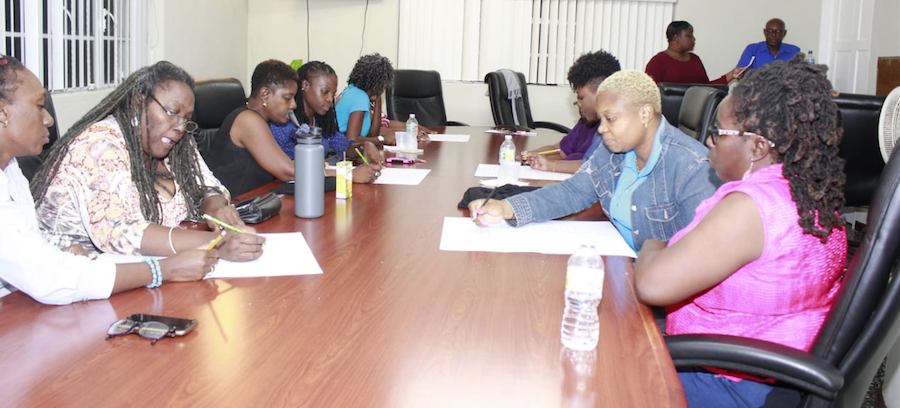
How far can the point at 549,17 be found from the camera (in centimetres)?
634

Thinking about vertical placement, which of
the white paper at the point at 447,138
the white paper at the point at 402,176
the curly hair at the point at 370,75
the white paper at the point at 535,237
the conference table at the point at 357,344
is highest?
the curly hair at the point at 370,75

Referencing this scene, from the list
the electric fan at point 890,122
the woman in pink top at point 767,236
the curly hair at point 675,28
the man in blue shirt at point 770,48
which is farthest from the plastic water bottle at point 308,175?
the man in blue shirt at point 770,48

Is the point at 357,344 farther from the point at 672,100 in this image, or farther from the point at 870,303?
the point at 672,100

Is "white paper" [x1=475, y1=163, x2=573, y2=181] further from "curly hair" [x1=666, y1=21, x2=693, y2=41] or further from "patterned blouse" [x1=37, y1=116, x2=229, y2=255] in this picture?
"curly hair" [x1=666, y1=21, x2=693, y2=41]

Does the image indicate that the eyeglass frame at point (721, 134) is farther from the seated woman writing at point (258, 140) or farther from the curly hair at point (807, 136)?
the seated woman writing at point (258, 140)

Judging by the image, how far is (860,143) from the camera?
11.9ft

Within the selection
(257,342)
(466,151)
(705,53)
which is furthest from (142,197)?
(705,53)

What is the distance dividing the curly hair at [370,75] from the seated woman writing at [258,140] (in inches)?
53.5

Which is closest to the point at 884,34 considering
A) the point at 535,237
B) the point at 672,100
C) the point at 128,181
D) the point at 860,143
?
the point at 860,143

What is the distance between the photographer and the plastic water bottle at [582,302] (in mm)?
1168

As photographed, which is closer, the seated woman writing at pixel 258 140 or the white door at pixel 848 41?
the seated woman writing at pixel 258 140

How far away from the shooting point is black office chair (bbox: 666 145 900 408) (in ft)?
3.86

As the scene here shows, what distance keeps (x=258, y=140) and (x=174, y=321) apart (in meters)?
1.50

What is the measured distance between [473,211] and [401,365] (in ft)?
2.99
